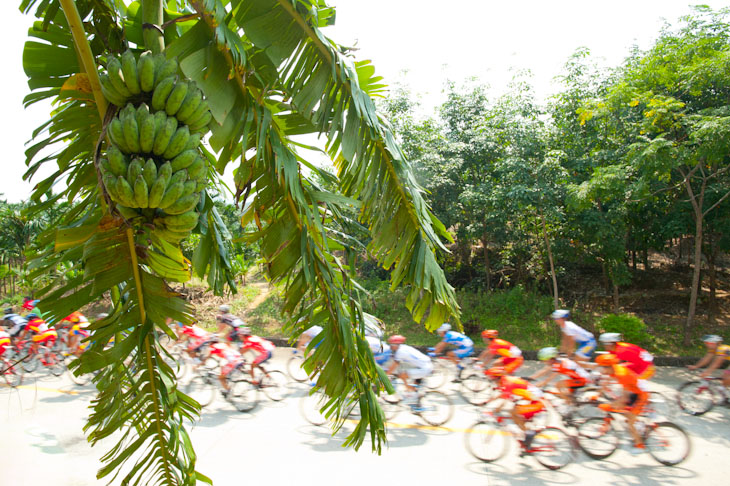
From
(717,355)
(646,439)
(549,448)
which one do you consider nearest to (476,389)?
(549,448)

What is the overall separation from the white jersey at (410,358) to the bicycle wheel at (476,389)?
114cm

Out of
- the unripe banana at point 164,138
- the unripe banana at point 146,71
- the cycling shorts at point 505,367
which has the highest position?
the unripe banana at point 146,71

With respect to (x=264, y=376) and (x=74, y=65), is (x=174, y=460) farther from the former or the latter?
(x=264, y=376)

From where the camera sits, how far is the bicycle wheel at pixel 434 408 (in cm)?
614

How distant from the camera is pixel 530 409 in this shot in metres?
4.98

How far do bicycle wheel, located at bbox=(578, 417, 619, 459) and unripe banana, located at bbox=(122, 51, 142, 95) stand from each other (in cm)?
568

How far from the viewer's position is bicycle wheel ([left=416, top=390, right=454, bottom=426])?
20.1 ft

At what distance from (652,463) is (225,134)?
587 cm

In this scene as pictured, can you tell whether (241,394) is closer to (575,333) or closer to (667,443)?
(575,333)

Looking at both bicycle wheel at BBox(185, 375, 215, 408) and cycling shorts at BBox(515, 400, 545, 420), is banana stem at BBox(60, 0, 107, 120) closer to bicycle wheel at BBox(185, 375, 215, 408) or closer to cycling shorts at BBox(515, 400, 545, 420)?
cycling shorts at BBox(515, 400, 545, 420)

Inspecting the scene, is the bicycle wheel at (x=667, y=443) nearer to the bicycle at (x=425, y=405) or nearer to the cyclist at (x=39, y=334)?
the bicycle at (x=425, y=405)

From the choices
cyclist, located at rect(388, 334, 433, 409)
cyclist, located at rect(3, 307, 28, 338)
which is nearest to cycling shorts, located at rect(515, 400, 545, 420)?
cyclist, located at rect(388, 334, 433, 409)

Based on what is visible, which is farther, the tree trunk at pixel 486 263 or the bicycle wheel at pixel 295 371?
the tree trunk at pixel 486 263

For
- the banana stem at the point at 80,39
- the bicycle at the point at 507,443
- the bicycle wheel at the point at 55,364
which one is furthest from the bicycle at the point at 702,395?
the bicycle wheel at the point at 55,364
